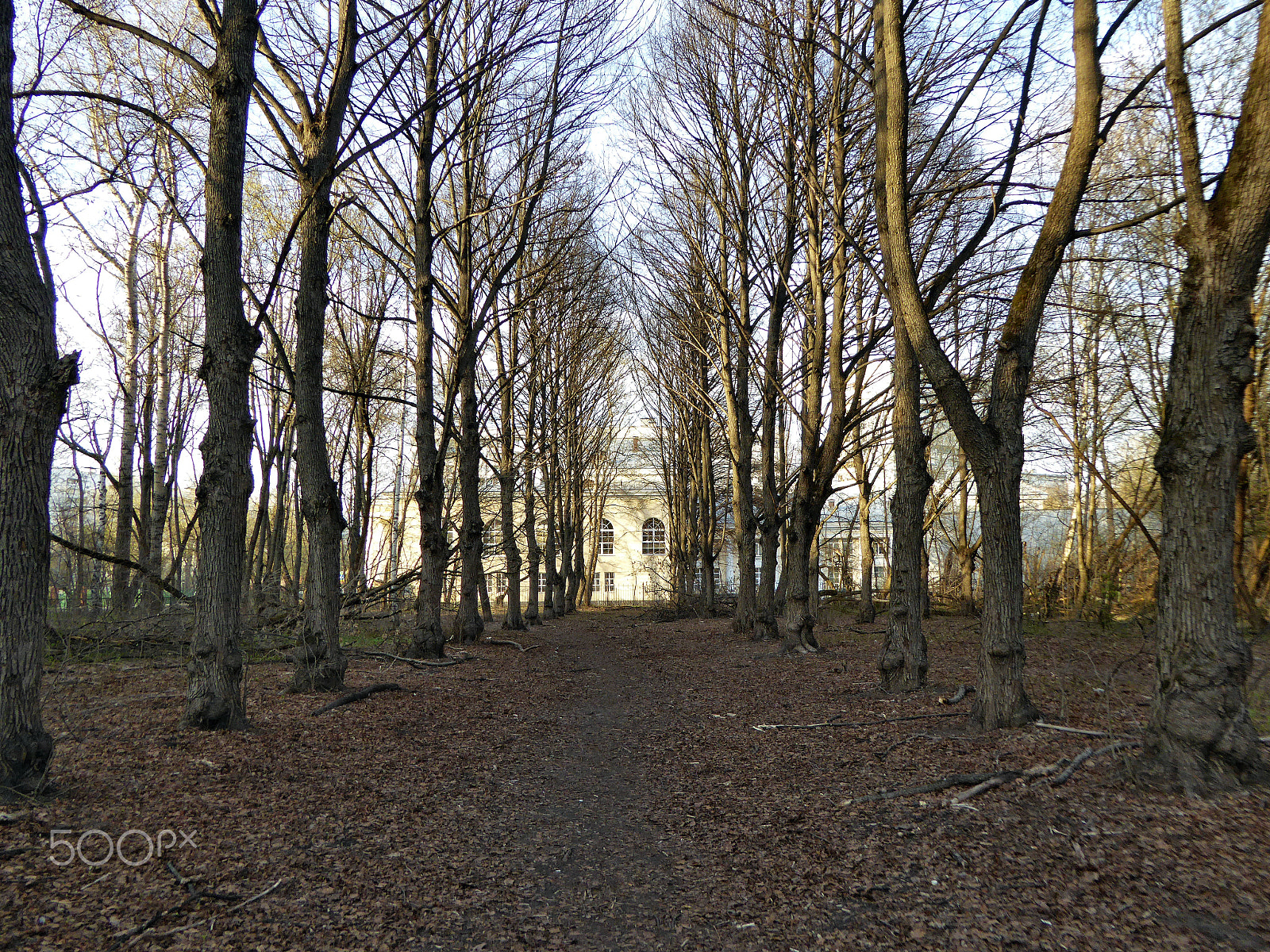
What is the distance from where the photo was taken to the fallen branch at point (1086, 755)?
405 centimetres

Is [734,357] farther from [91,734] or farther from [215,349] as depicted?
[91,734]

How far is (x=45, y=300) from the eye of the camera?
391 centimetres

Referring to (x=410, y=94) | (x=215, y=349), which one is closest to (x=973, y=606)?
(x=410, y=94)

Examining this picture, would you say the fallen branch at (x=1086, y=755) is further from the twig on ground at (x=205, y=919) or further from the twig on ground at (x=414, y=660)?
the twig on ground at (x=414, y=660)

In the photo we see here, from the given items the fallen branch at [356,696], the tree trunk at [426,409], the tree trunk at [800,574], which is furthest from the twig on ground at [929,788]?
the tree trunk at [426,409]

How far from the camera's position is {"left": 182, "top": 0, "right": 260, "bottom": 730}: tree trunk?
538cm

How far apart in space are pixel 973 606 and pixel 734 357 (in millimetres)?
7903

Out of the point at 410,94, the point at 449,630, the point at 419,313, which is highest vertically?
the point at 410,94

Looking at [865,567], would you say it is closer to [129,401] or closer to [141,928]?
[129,401]

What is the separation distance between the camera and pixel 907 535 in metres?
7.81

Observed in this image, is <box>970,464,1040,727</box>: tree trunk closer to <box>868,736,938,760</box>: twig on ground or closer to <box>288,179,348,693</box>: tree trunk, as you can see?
<box>868,736,938,760</box>: twig on ground

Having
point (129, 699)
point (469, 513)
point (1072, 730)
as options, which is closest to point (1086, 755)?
point (1072, 730)

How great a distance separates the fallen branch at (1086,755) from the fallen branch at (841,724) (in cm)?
182

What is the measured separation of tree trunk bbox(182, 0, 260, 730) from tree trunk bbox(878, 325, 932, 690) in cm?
588
